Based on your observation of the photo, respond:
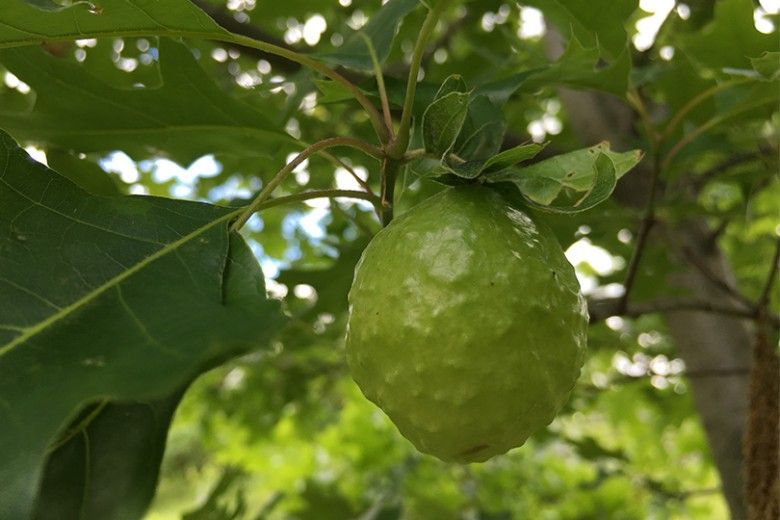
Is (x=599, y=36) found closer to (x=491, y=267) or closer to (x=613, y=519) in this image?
(x=491, y=267)

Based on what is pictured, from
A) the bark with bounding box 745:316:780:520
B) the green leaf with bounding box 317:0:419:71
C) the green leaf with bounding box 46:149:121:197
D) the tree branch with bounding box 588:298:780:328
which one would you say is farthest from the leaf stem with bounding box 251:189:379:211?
the bark with bounding box 745:316:780:520

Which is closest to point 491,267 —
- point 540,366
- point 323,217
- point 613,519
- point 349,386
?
point 540,366

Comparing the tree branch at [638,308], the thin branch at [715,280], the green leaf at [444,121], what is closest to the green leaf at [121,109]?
the green leaf at [444,121]

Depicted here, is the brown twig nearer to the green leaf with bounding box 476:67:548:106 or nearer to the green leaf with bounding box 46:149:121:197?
the green leaf with bounding box 476:67:548:106

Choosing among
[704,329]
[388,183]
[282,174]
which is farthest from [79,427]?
[704,329]

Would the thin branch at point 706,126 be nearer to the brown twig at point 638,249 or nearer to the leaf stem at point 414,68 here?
the brown twig at point 638,249

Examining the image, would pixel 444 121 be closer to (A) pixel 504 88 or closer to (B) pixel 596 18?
(A) pixel 504 88
